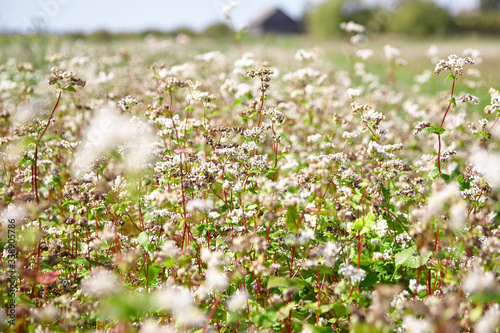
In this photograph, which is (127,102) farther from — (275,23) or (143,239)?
(275,23)

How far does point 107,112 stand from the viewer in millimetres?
4469

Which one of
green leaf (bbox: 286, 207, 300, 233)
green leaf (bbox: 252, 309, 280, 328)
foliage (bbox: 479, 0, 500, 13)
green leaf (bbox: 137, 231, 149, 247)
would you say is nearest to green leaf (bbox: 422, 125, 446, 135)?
green leaf (bbox: 286, 207, 300, 233)

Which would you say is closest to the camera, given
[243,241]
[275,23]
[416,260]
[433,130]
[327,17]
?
[243,241]

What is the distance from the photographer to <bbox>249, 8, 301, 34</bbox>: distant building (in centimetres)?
7238

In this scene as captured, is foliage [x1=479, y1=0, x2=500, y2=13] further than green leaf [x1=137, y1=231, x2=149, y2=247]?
Yes

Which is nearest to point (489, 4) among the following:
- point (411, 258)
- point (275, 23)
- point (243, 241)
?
point (275, 23)

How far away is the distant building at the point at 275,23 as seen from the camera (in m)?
72.4

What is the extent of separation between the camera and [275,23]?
72812 millimetres

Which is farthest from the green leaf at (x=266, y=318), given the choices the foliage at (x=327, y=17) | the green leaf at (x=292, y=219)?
the foliage at (x=327, y=17)

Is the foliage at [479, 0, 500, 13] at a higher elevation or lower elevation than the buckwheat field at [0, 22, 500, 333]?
higher

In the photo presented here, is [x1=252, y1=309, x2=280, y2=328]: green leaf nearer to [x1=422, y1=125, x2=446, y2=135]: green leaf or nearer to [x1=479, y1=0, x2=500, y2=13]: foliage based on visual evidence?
[x1=422, y1=125, x2=446, y2=135]: green leaf

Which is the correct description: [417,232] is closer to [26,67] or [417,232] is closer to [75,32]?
[26,67]

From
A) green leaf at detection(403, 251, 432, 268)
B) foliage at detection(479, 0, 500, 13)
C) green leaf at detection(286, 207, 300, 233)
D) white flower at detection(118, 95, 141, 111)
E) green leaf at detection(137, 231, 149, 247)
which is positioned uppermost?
foliage at detection(479, 0, 500, 13)

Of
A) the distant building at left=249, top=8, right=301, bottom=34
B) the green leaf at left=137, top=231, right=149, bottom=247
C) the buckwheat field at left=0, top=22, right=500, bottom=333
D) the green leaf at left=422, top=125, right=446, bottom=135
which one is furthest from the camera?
the distant building at left=249, top=8, right=301, bottom=34
